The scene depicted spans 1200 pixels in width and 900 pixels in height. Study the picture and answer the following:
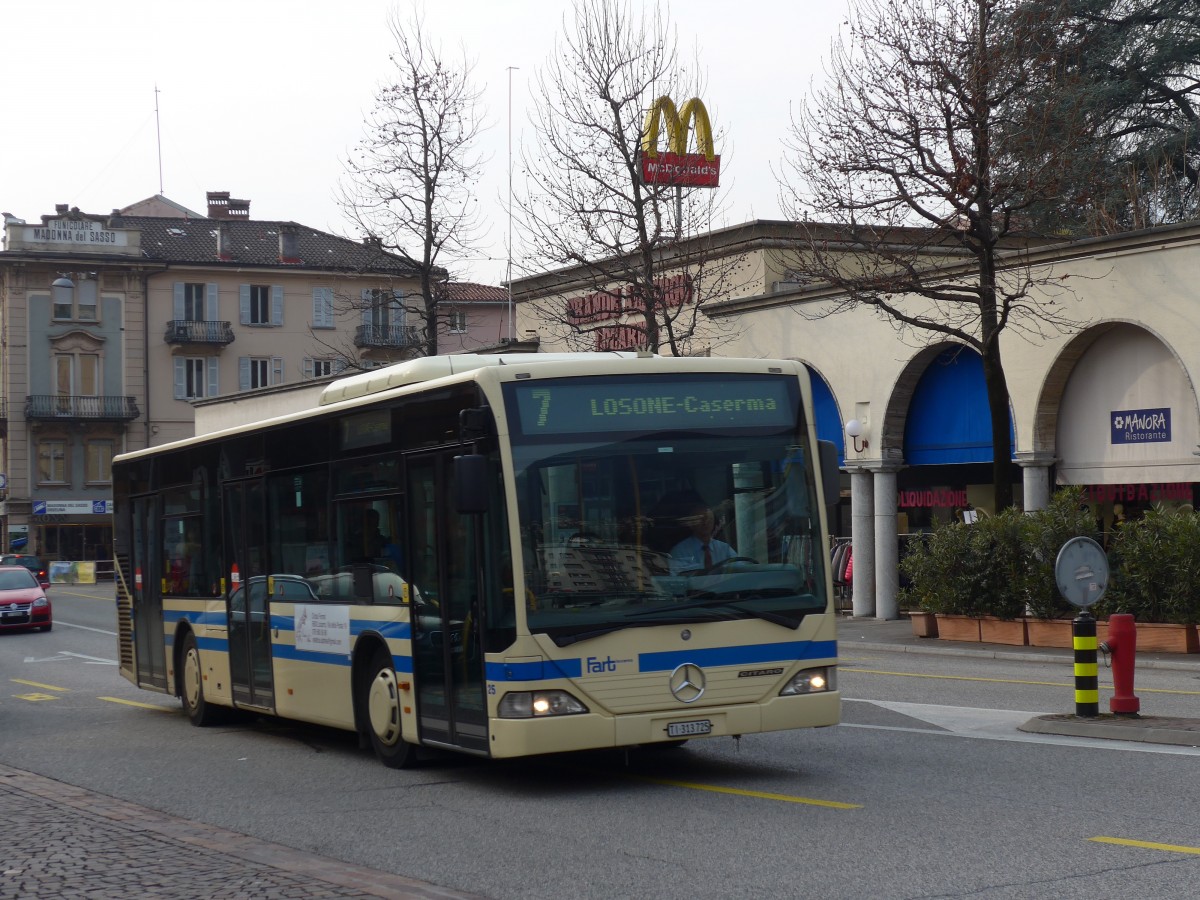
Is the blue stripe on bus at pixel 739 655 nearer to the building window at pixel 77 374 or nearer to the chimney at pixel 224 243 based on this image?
the building window at pixel 77 374

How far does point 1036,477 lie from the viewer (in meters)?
27.5

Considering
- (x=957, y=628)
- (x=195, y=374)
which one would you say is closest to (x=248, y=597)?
(x=957, y=628)

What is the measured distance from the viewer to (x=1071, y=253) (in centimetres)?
2581

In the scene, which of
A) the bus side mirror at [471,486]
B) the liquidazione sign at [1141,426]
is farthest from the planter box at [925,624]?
the bus side mirror at [471,486]

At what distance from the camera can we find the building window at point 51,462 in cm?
7869

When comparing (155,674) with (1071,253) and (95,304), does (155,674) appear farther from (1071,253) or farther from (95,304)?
(95,304)

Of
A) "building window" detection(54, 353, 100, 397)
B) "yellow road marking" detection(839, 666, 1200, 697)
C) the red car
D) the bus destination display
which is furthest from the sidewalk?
"building window" detection(54, 353, 100, 397)

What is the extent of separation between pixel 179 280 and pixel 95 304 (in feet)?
13.7

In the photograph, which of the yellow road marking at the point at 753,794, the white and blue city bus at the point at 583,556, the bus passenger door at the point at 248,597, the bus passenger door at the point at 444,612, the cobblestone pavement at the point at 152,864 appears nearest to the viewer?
the cobblestone pavement at the point at 152,864

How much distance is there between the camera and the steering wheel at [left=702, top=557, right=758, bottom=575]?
10477 mm

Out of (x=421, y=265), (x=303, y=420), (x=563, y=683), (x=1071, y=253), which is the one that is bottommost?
(x=563, y=683)

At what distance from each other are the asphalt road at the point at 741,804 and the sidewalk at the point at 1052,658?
26 cm

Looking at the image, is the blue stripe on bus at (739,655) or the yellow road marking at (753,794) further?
the blue stripe on bus at (739,655)

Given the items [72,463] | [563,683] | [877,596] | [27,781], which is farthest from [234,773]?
[72,463]
